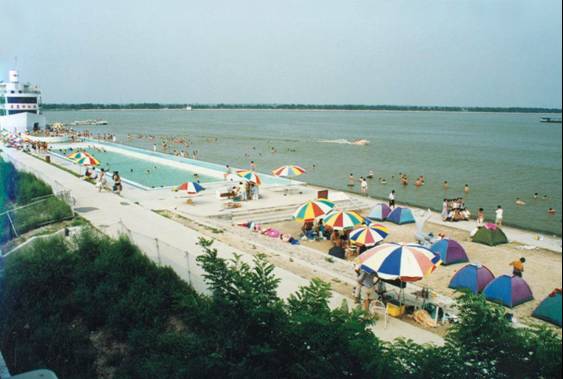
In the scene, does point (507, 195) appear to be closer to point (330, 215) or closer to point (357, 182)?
point (357, 182)

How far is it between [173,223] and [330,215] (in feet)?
18.6

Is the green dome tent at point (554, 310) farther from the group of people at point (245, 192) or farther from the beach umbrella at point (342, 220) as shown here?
the group of people at point (245, 192)

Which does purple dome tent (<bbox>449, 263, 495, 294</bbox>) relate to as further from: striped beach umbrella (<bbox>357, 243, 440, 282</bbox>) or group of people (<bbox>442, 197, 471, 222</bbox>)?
group of people (<bbox>442, 197, 471, 222</bbox>)

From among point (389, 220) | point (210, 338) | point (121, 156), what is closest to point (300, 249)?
point (389, 220)


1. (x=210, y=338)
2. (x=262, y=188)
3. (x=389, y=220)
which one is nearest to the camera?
(x=210, y=338)

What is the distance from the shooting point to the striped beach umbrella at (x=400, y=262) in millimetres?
9516

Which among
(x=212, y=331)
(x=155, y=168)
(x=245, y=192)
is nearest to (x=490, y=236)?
(x=245, y=192)

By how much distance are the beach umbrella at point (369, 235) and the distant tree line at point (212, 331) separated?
5.53 meters

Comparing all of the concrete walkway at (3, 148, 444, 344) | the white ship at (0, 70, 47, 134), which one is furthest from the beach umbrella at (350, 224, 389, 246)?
the white ship at (0, 70, 47, 134)

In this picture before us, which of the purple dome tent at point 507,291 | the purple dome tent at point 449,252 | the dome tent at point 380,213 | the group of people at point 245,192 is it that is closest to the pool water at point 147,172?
the group of people at point 245,192

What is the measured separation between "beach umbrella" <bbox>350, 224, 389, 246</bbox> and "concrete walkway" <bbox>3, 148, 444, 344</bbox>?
8.79 ft

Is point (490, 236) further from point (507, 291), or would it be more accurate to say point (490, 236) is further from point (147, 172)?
point (147, 172)

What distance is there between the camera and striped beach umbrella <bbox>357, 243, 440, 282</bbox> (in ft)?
31.2

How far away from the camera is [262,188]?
82.0 feet
